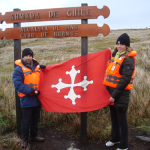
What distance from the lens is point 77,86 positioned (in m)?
4.27

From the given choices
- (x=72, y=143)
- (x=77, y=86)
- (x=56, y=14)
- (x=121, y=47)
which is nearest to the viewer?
(x=121, y=47)

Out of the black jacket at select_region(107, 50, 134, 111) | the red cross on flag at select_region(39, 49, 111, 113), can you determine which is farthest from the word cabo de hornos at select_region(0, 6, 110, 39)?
the black jacket at select_region(107, 50, 134, 111)

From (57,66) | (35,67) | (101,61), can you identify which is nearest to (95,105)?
(101,61)

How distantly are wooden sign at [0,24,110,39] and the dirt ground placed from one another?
2557 mm

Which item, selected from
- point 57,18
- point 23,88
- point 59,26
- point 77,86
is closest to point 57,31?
point 59,26

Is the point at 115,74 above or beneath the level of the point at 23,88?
above

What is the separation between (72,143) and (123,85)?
2051 mm

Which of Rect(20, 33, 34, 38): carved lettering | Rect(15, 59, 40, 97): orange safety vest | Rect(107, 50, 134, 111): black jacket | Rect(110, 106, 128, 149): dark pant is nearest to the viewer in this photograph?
Rect(107, 50, 134, 111): black jacket

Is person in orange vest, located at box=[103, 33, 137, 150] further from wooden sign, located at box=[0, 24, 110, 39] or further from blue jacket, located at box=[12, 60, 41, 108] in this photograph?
blue jacket, located at box=[12, 60, 41, 108]

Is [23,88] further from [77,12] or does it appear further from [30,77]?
[77,12]

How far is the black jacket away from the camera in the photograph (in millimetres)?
3307

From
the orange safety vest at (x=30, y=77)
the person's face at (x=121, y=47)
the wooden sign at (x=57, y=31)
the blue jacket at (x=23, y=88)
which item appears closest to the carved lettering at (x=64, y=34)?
the wooden sign at (x=57, y=31)

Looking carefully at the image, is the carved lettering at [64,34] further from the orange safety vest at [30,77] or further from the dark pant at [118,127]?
the dark pant at [118,127]

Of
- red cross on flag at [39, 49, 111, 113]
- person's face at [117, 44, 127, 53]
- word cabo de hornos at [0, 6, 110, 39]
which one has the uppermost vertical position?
word cabo de hornos at [0, 6, 110, 39]
